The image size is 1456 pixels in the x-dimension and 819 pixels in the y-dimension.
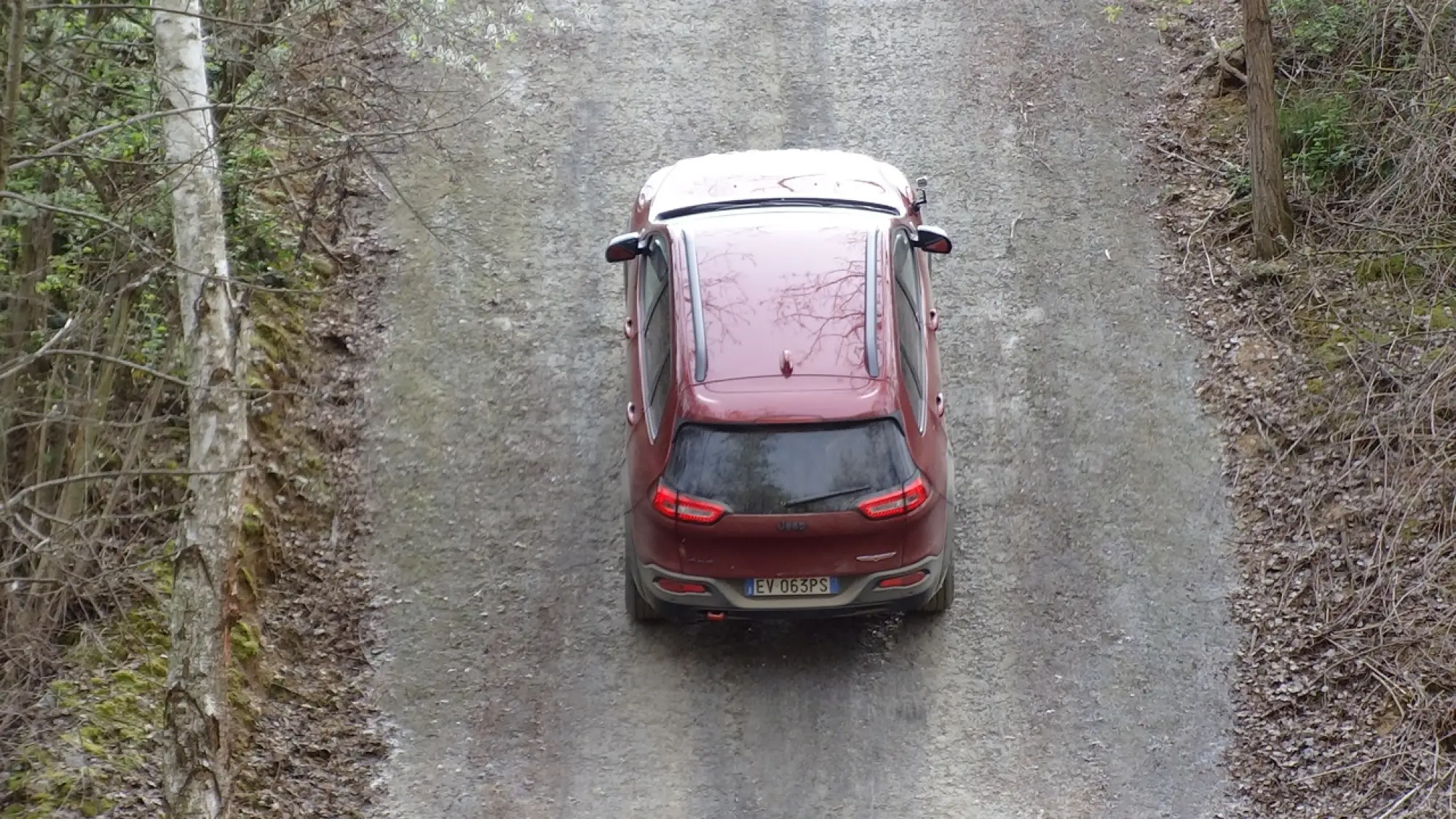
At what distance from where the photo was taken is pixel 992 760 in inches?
318

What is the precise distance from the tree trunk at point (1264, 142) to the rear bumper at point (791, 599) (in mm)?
4921

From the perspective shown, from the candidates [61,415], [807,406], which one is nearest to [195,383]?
[61,415]

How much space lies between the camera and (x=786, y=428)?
7734mm

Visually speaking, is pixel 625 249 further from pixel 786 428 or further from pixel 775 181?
pixel 786 428

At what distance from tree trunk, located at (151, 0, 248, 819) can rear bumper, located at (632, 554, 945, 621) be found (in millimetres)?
2630

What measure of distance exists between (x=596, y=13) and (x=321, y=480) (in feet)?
22.9

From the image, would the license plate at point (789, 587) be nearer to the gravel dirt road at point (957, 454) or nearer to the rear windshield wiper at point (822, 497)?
the rear windshield wiper at point (822, 497)

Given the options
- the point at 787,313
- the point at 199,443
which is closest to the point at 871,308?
the point at 787,313

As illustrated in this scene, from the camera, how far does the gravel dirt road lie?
8.09 meters

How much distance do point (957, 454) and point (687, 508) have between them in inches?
119

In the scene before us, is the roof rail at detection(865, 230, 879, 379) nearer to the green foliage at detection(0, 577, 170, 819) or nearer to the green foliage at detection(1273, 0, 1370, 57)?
the green foliage at detection(0, 577, 170, 819)

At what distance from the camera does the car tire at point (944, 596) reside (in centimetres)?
862

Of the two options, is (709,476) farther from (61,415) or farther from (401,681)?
(61,415)

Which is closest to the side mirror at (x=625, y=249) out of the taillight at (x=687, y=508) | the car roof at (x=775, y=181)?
the car roof at (x=775, y=181)
